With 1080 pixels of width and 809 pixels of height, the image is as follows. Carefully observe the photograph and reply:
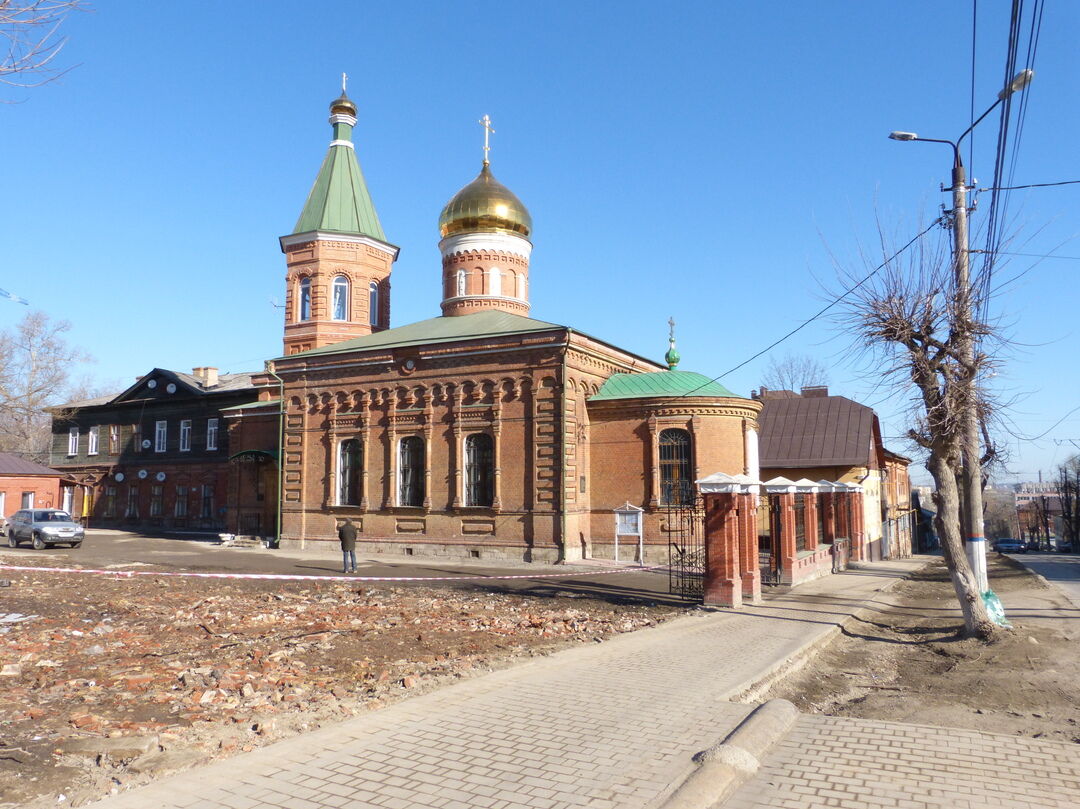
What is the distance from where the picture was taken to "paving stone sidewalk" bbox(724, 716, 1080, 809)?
5.11 meters

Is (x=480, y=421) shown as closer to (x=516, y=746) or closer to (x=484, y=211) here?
(x=484, y=211)

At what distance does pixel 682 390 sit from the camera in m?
24.6

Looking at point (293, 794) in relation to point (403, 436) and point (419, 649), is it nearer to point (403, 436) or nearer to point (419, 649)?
point (419, 649)

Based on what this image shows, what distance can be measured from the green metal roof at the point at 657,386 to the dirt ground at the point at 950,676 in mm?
11023

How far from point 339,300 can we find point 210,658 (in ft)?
81.8

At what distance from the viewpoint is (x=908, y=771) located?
5.62 metres

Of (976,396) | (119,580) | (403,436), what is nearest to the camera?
(976,396)

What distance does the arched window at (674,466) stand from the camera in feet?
78.0

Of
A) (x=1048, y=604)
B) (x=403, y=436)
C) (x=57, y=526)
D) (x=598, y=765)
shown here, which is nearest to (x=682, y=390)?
(x=403, y=436)

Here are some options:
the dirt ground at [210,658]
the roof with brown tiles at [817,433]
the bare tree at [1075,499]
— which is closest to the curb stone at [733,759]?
the dirt ground at [210,658]

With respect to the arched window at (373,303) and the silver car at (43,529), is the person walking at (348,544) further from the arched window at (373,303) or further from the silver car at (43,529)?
the arched window at (373,303)

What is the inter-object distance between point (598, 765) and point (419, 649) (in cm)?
489

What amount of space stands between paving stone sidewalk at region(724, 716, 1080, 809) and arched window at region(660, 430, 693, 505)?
17050 millimetres

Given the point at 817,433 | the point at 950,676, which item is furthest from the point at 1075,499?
the point at 950,676
